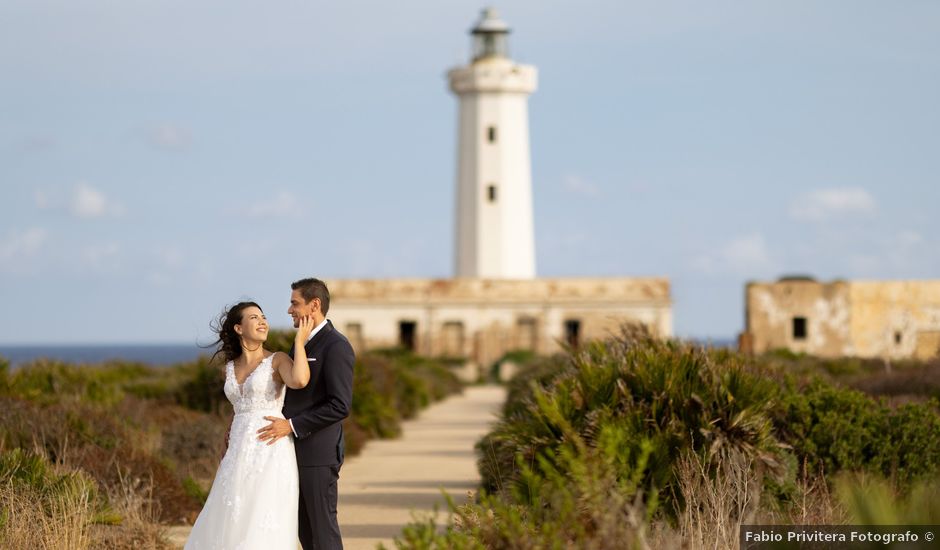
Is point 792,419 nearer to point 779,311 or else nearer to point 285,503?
point 285,503

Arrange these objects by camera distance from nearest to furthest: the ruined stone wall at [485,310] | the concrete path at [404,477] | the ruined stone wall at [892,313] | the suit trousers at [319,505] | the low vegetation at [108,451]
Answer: the suit trousers at [319,505] < the low vegetation at [108,451] < the concrete path at [404,477] < the ruined stone wall at [892,313] < the ruined stone wall at [485,310]

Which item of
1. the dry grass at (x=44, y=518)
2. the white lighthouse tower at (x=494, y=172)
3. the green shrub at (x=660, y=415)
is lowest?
the dry grass at (x=44, y=518)

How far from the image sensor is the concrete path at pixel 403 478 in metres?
12.1

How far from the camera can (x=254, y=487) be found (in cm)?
775

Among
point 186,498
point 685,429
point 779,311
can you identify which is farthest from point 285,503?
point 779,311

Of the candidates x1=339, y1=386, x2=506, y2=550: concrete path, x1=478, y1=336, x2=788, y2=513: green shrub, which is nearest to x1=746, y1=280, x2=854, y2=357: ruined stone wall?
x1=339, y1=386, x2=506, y2=550: concrete path

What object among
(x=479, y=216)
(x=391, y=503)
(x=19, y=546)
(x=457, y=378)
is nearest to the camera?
(x=19, y=546)

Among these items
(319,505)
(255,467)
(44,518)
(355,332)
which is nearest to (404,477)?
(44,518)

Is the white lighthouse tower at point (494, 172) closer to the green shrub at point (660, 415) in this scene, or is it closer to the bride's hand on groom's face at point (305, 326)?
the green shrub at point (660, 415)

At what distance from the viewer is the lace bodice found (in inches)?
311

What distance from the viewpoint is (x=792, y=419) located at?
12516 mm

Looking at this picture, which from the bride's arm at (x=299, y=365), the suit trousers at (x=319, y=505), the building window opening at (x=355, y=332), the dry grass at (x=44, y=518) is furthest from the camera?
the building window opening at (x=355, y=332)

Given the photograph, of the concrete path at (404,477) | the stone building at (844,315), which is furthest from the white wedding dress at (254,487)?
the stone building at (844,315)

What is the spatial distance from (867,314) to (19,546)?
4033cm
